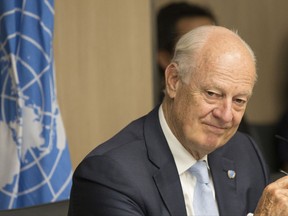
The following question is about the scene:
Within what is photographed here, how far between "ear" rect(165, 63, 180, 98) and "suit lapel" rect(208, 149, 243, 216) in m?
0.28

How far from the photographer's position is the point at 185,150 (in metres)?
2.30

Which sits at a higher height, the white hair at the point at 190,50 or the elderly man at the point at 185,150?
the white hair at the point at 190,50

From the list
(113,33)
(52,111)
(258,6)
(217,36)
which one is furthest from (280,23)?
(217,36)

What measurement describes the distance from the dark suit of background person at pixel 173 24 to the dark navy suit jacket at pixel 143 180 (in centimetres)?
142

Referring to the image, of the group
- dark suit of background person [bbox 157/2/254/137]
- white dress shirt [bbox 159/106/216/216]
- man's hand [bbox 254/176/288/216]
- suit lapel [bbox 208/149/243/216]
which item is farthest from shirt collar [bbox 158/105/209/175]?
dark suit of background person [bbox 157/2/254/137]

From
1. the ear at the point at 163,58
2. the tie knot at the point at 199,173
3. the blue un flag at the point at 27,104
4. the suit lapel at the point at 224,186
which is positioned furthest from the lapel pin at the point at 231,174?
the ear at the point at 163,58

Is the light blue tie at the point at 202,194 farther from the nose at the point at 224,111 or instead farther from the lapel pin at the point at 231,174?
the nose at the point at 224,111

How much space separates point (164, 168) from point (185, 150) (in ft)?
0.38

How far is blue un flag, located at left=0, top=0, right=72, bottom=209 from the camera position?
329 centimetres

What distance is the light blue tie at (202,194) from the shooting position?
227 cm

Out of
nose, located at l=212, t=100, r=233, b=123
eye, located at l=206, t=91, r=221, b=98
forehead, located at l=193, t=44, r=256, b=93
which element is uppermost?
forehead, located at l=193, t=44, r=256, b=93

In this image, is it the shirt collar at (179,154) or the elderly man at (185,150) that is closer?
the elderly man at (185,150)

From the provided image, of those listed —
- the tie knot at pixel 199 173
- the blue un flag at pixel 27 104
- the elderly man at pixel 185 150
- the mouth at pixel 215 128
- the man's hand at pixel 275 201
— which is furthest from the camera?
the blue un flag at pixel 27 104

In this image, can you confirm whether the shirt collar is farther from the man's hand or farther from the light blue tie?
the man's hand
